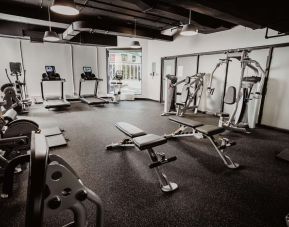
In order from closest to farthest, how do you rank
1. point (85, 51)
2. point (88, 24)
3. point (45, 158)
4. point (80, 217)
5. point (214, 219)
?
point (45, 158), point (80, 217), point (214, 219), point (88, 24), point (85, 51)

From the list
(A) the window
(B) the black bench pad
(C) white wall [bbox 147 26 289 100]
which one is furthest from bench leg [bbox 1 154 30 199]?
(A) the window

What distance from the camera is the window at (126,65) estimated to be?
8.70 meters

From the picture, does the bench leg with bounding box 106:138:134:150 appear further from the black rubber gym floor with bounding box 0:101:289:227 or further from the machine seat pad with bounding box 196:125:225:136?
the machine seat pad with bounding box 196:125:225:136

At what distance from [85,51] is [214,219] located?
8.23 metres

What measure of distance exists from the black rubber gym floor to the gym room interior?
0.01 metres

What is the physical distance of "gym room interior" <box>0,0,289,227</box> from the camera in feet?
5.30

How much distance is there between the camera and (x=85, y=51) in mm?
8164

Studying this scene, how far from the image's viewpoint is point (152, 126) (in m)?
4.49

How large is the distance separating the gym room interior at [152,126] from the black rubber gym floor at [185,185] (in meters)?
0.01

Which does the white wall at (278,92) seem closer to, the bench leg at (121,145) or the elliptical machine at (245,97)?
the elliptical machine at (245,97)

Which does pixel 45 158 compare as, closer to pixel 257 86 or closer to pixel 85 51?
pixel 257 86

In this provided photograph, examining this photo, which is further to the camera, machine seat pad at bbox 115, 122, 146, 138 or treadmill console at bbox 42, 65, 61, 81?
treadmill console at bbox 42, 65, 61, 81

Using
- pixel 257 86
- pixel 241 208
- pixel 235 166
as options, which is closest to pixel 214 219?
pixel 241 208

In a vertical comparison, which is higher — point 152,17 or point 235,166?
point 152,17
